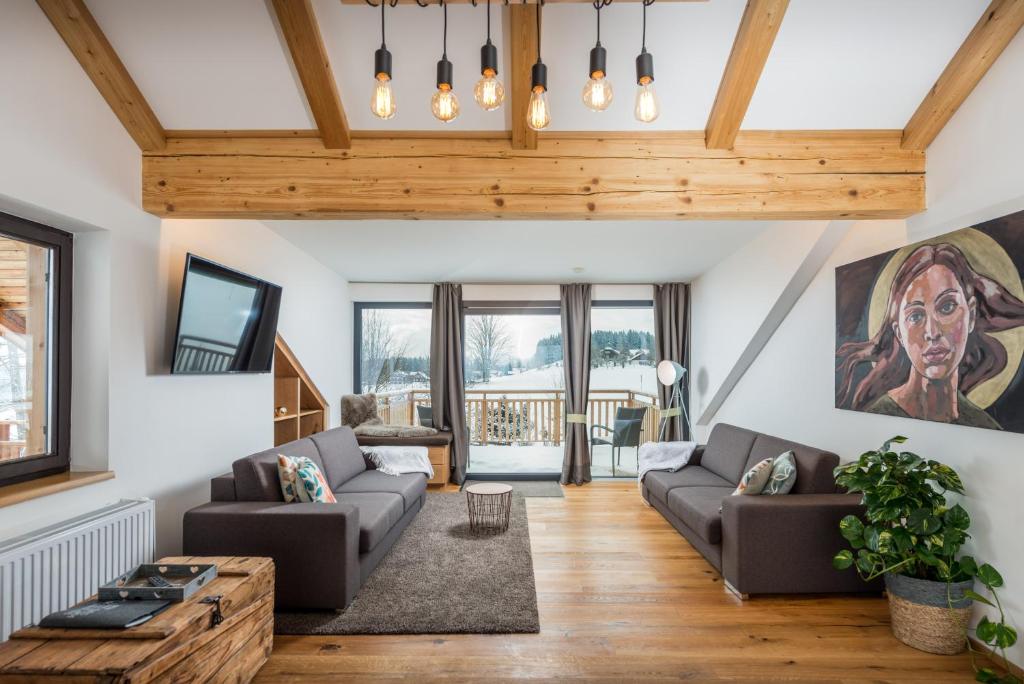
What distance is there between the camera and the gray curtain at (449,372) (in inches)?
227

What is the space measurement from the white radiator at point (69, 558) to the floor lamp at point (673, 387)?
4.60 m

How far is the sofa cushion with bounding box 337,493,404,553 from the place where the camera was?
2.92 metres

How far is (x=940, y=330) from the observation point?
2521 millimetres

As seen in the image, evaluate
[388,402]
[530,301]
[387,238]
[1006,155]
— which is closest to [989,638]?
[1006,155]

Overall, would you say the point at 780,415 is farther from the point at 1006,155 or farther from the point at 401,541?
the point at 401,541

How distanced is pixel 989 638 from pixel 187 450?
153 inches

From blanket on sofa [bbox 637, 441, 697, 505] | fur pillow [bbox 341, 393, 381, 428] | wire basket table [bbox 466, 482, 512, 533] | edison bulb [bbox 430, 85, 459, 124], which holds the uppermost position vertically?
edison bulb [bbox 430, 85, 459, 124]

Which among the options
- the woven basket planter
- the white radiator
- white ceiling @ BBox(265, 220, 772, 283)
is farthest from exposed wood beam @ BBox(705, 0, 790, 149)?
the white radiator

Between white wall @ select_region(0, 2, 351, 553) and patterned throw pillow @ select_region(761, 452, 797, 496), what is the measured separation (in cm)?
339

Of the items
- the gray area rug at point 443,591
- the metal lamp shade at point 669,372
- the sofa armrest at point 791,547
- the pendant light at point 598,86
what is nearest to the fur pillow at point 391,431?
the gray area rug at point 443,591

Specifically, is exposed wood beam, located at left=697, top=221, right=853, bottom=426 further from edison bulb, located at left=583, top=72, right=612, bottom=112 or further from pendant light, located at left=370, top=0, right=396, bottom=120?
pendant light, located at left=370, top=0, right=396, bottom=120

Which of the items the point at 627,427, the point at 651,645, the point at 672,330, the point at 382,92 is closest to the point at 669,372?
the point at 672,330

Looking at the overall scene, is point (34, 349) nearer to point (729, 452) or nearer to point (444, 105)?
point (444, 105)

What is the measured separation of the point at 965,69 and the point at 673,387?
396 centimetres
